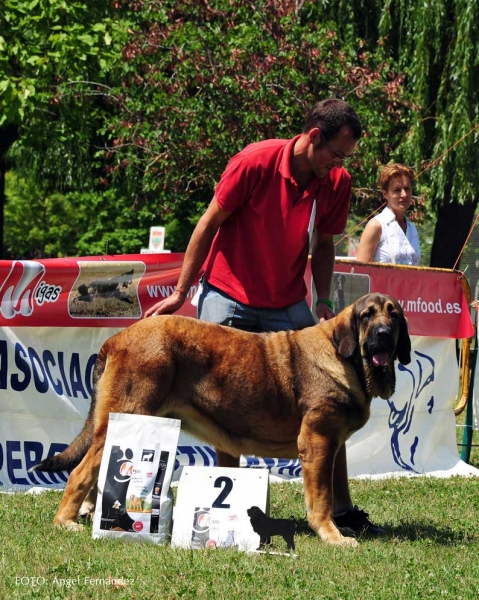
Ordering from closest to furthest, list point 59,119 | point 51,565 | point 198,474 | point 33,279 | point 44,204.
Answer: point 51,565 → point 198,474 → point 33,279 → point 59,119 → point 44,204

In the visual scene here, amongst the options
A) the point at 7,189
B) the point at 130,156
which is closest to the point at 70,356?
the point at 130,156

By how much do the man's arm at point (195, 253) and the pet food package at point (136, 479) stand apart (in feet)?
2.40

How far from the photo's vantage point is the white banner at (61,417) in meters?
6.78

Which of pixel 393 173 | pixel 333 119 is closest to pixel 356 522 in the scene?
pixel 333 119

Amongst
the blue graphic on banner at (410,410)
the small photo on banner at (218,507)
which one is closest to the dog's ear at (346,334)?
the small photo on banner at (218,507)

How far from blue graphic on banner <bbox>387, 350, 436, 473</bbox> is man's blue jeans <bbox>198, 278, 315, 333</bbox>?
2557mm

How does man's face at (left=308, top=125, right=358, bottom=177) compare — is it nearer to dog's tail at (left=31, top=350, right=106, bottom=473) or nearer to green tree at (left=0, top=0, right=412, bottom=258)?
dog's tail at (left=31, top=350, right=106, bottom=473)

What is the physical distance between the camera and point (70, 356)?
23.0ft

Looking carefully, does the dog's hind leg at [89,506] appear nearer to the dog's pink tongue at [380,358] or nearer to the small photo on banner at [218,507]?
the small photo on banner at [218,507]

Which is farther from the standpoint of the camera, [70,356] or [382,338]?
[70,356]

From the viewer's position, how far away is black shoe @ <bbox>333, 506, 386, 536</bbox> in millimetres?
5379

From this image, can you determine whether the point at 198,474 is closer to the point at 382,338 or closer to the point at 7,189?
the point at 382,338

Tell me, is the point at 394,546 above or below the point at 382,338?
below

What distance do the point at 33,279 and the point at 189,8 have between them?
8.86 metres
